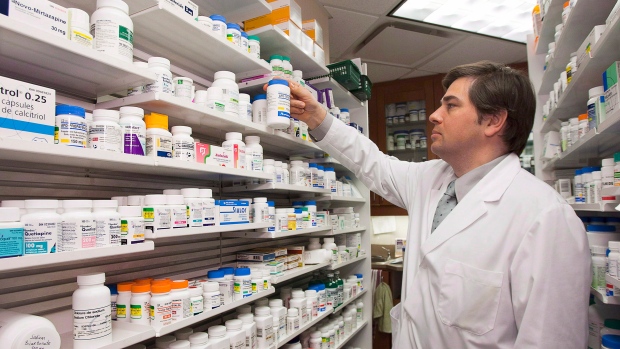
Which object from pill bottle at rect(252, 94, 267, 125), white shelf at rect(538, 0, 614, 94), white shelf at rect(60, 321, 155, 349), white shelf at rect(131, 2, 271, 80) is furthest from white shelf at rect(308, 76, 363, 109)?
white shelf at rect(60, 321, 155, 349)

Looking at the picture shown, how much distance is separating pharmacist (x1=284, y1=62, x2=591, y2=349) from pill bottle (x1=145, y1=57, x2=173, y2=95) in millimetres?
1225

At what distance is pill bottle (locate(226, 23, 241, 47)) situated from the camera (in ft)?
5.95

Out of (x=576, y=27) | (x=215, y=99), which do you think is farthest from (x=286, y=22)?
(x=576, y=27)

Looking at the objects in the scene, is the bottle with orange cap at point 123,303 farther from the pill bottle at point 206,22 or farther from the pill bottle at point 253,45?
the pill bottle at point 253,45

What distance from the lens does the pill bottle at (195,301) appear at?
57.4 inches

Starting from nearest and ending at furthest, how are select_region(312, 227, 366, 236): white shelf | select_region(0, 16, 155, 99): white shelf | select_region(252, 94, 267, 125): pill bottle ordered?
select_region(0, 16, 155, 99): white shelf → select_region(252, 94, 267, 125): pill bottle → select_region(312, 227, 366, 236): white shelf

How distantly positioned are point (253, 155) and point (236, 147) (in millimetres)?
148

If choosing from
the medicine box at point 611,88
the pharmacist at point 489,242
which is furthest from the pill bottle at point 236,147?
the medicine box at point 611,88

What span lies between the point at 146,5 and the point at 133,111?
17.8 inches

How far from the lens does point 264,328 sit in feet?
6.18

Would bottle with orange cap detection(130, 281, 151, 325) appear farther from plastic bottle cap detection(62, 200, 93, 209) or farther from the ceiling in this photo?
the ceiling

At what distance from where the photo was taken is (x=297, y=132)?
2.27 meters

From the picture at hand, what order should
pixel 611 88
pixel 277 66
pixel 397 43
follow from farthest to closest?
pixel 397 43
pixel 277 66
pixel 611 88

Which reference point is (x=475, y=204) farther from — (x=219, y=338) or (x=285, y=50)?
(x=285, y=50)
